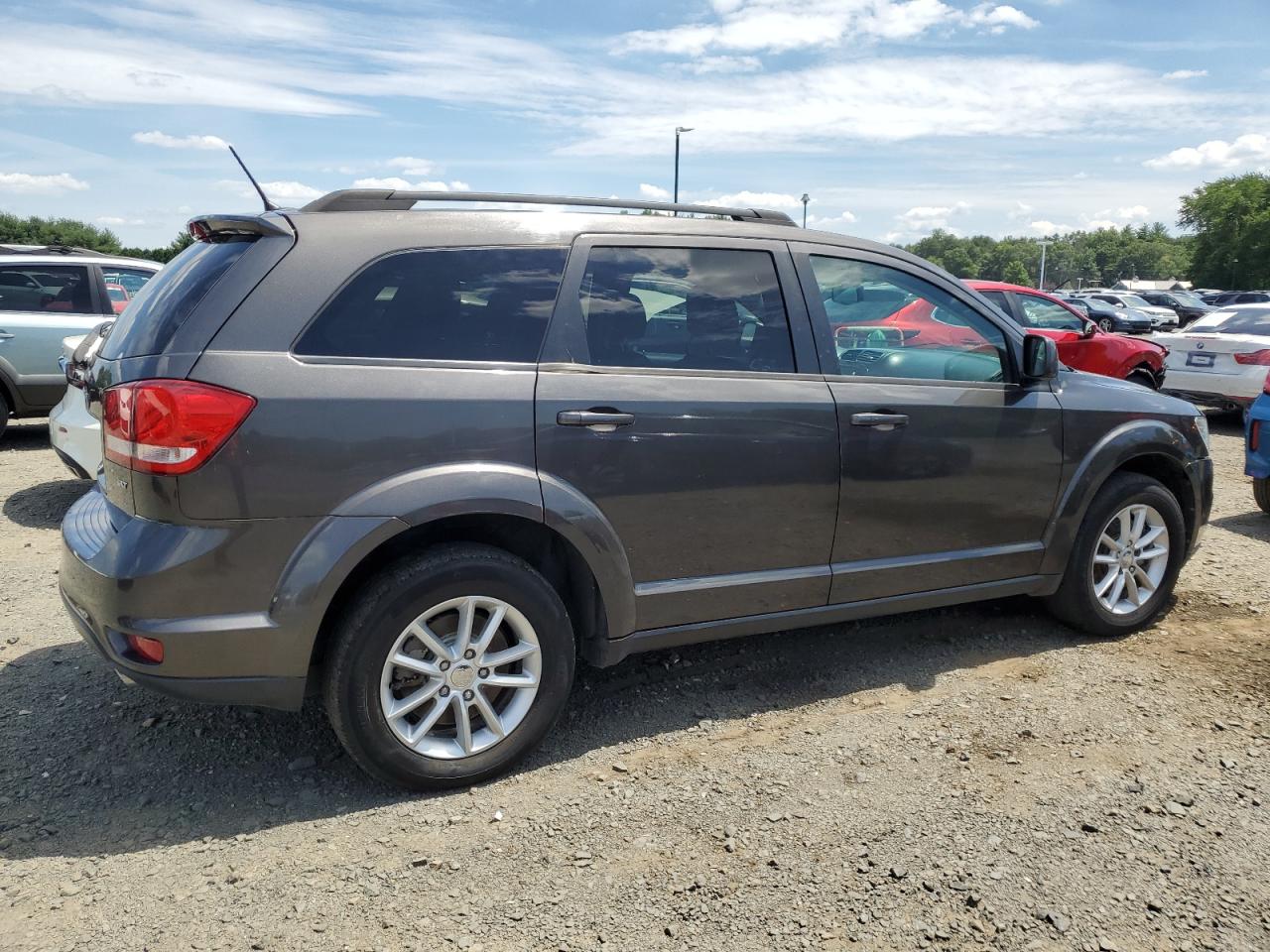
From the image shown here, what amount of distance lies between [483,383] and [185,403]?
86 centimetres

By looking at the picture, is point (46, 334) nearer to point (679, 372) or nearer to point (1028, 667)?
point (679, 372)

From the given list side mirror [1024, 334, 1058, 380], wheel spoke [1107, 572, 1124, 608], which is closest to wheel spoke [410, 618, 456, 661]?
side mirror [1024, 334, 1058, 380]

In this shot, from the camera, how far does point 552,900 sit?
2627mm

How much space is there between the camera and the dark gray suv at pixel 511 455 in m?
2.78

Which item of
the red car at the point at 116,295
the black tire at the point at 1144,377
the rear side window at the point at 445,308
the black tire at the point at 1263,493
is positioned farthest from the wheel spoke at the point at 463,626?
the black tire at the point at 1144,377

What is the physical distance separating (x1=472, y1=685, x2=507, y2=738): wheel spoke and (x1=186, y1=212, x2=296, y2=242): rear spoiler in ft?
5.23

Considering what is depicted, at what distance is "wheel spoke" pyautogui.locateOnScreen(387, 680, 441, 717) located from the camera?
9.87 feet

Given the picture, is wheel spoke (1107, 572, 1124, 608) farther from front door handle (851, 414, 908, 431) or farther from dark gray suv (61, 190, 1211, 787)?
front door handle (851, 414, 908, 431)

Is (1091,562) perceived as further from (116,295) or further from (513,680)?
(116,295)

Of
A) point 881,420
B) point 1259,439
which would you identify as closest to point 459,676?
point 881,420

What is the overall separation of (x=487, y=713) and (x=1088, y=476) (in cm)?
287

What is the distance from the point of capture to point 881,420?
370 centimetres

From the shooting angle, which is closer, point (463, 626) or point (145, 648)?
point (145, 648)

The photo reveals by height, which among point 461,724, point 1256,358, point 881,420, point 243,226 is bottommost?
point 461,724
